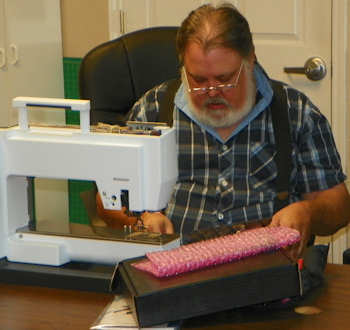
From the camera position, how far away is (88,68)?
8.55ft

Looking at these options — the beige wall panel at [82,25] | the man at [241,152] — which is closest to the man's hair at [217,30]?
the man at [241,152]

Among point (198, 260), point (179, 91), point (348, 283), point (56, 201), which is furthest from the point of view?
point (56, 201)

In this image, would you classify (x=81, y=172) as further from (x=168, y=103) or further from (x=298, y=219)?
(x=168, y=103)

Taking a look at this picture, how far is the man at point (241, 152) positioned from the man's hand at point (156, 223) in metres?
0.23

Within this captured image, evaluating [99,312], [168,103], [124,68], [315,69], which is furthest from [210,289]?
[315,69]

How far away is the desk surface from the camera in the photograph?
5.57ft

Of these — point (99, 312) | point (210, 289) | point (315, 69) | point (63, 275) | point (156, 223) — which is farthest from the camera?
point (315, 69)

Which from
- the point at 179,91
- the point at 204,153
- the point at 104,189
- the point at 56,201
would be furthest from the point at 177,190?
the point at 56,201

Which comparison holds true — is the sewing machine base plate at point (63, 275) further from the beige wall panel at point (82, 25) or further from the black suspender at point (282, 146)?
the beige wall panel at point (82, 25)

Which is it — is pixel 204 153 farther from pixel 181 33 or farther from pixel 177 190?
pixel 181 33

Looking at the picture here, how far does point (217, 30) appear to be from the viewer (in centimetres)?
230

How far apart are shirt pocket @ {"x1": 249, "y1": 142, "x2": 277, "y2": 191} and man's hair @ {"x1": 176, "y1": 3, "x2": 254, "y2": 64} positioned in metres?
0.28

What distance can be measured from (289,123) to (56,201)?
6.06ft

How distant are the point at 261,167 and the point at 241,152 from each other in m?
0.07
